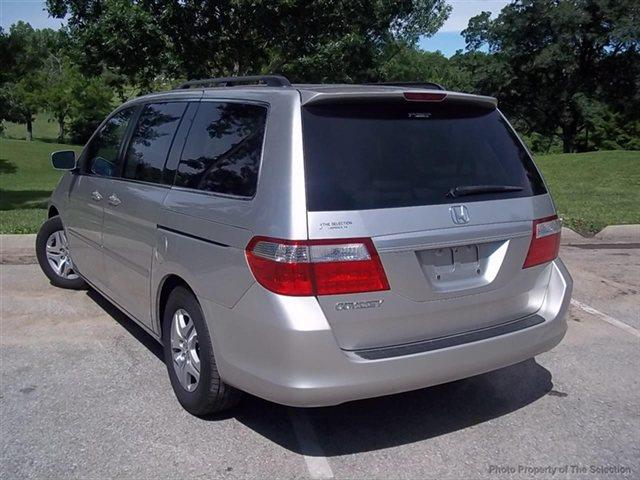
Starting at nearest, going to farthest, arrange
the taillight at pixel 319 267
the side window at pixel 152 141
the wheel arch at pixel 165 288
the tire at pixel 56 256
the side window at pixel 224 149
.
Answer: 1. the taillight at pixel 319 267
2. the side window at pixel 224 149
3. the wheel arch at pixel 165 288
4. the side window at pixel 152 141
5. the tire at pixel 56 256

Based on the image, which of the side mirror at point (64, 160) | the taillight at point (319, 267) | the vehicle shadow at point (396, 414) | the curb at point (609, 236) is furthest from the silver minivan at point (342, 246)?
the curb at point (609, 236)

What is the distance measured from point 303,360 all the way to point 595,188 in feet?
49.3

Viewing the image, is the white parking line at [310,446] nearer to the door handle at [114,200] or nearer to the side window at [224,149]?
the side window at [224,149]

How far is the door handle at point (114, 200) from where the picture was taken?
4.80 meters

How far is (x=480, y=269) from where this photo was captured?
11.9 ft

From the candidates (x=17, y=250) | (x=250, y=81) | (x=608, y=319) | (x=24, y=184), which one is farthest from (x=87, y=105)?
(x=250, y=81)

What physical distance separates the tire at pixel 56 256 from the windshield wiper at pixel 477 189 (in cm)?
410

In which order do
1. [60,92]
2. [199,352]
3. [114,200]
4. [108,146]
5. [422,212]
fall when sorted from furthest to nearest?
[60,92] < [108,146] < [114,200] < [199,352] < [422,212]

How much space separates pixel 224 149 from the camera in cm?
380

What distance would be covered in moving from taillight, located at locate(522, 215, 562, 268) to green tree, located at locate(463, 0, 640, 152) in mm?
36666

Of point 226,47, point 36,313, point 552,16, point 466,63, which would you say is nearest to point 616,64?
point 552,16

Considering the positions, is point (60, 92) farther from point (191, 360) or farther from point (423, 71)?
point (191, 360)

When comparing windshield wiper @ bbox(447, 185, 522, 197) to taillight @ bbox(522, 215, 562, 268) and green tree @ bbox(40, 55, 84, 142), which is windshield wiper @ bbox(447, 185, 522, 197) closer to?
taillight @ bbox(522, 215, 562, 268)

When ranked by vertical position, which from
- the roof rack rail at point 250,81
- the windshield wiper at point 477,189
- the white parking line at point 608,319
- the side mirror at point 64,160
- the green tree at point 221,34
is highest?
the green tree at point 221,34
